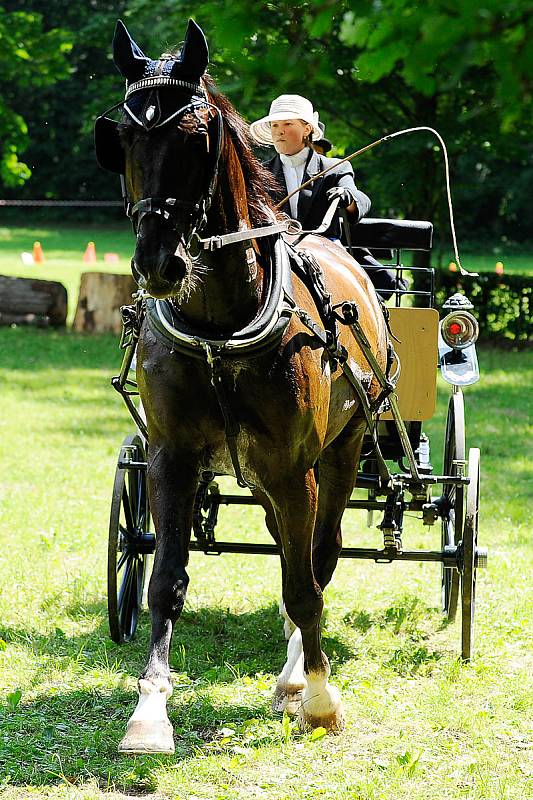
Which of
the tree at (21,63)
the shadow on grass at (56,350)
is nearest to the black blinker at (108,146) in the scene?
the shadow on grass at (56,350)

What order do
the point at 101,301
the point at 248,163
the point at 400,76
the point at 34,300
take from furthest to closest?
the point at 34,300
the point at 101,301
the point at 400,76
the point at 248,163

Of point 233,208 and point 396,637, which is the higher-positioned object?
point 233,208

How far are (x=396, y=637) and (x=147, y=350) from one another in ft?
8.01

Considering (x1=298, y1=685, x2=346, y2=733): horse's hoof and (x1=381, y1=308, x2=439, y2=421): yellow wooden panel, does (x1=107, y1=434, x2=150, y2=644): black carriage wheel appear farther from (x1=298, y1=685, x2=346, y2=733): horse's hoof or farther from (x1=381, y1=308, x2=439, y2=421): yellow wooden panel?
(x1=381, y1=308, x2=439, y2=421): yellow wooden panel

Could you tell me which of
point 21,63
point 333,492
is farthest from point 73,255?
point 333,492

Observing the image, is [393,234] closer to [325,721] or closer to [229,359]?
[229,359]

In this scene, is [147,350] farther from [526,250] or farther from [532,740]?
[526,250]

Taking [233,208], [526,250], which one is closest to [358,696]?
[233,208]

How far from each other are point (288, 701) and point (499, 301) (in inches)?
515

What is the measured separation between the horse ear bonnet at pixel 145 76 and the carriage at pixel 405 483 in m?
1.70

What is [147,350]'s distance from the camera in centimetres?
404

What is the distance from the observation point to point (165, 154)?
11.1 ft

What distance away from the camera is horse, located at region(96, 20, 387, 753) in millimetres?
3422

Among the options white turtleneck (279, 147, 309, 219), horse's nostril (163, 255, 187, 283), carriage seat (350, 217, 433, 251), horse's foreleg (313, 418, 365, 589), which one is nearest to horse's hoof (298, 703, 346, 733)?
horse's foreleg (313, 418, 365, 589)
